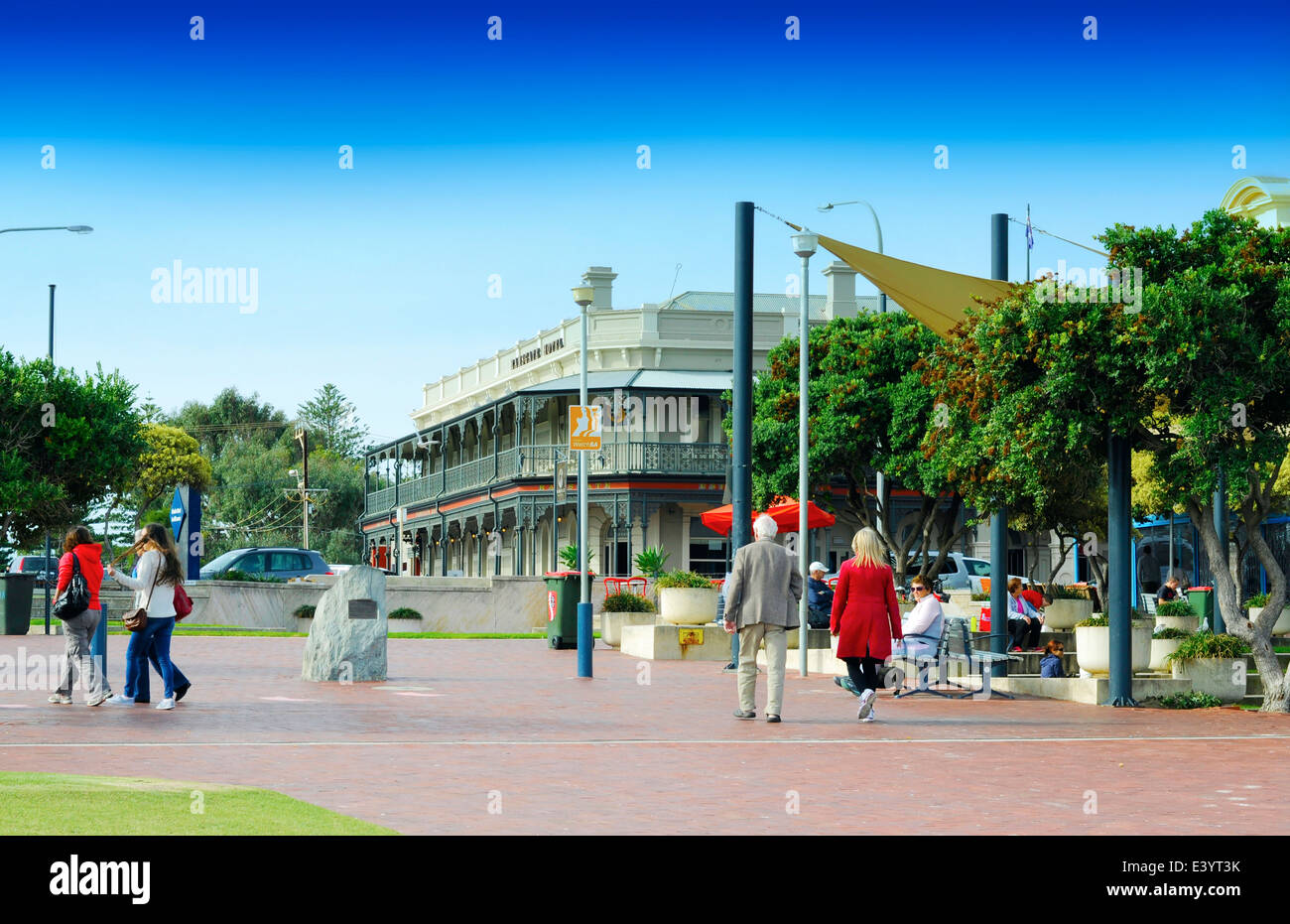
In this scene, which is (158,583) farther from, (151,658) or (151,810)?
(151,810)

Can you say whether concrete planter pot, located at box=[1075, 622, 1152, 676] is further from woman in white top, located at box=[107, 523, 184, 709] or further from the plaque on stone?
woman in white top, located at box=[107, 523, 184, 709]

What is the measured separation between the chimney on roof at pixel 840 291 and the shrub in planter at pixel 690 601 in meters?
30.5

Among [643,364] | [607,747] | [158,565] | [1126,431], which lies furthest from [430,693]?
[643,364]

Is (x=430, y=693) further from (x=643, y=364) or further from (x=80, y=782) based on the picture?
(x=643, y=364)

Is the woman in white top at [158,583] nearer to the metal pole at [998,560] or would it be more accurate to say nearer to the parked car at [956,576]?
the metal pole at [998,560]

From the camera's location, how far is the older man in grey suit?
13844 mm

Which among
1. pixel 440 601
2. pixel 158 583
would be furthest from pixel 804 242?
pixel 440 601

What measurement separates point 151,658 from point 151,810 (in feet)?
23.6

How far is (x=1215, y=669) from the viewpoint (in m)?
16.4

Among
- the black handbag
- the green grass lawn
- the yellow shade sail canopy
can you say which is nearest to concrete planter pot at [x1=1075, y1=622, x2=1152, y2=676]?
the yellow shade sail canopy

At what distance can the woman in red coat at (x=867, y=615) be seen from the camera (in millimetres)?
14336

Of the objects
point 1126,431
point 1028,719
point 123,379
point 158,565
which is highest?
point 123,379

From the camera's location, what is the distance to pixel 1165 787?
31.6ft
